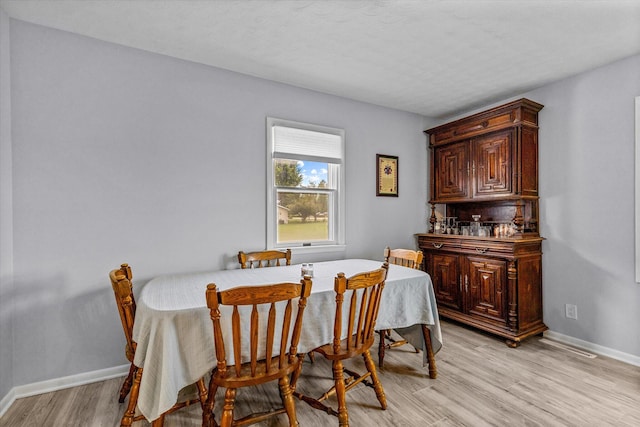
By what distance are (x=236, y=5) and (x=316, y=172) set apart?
A: 1.81m

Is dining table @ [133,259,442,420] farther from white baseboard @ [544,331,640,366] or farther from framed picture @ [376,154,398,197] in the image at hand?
white baseboard @ [544,331,640,366]

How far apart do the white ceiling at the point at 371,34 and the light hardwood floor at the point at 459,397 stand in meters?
2.65

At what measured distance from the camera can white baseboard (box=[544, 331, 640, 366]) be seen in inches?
109

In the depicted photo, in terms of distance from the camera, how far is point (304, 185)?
3.49m

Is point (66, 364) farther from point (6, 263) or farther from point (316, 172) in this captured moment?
point (316, 172)

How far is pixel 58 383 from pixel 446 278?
3753mm

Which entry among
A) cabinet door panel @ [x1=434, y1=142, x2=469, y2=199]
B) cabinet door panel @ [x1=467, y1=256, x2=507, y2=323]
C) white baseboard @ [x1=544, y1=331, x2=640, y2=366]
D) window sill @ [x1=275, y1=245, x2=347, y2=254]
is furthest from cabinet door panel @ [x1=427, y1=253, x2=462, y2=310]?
window sill @ [x1=275, y1=245, x2=347, y2=254]

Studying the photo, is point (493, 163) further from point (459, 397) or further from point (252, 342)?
point (252, 342)

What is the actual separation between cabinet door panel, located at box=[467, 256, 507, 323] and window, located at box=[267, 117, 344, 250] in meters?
1.50

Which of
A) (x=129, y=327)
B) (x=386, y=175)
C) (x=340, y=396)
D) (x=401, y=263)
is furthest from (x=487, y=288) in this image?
(x=129, y=327)

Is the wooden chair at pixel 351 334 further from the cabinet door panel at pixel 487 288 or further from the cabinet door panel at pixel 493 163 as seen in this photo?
the cabinet door panel at pixel 493 163

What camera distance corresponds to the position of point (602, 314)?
2.96 m

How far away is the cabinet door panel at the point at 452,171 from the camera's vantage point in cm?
380

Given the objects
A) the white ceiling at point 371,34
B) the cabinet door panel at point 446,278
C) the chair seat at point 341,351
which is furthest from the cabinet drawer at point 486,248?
the chair seat at point 341,351
